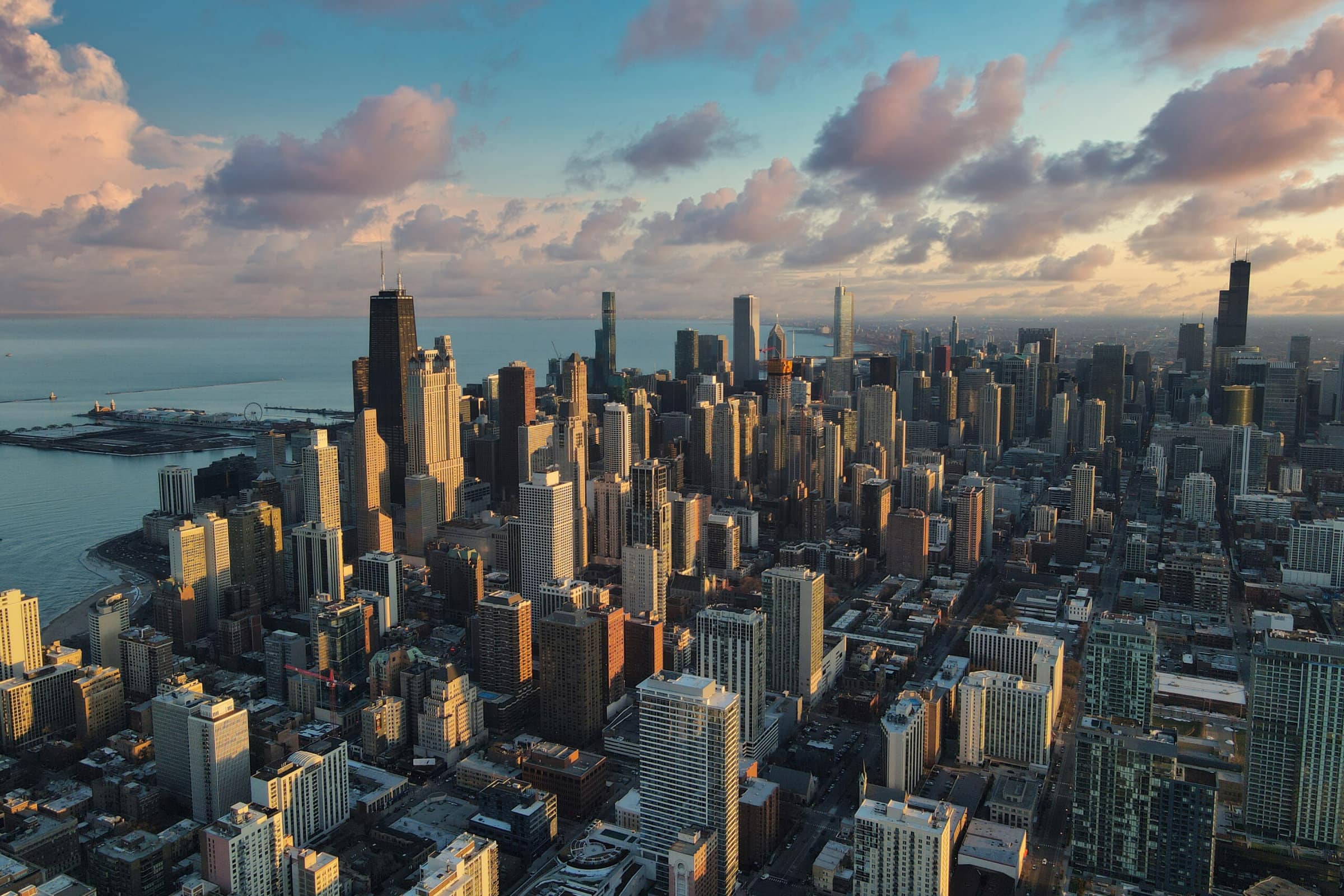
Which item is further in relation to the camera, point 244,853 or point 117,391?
point 117,391

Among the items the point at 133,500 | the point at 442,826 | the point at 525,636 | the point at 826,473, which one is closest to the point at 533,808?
the point at 442,826

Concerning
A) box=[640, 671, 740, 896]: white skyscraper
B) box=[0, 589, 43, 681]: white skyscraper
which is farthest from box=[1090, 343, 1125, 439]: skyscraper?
box=[0, 589, 43, 681]: white skyscraper

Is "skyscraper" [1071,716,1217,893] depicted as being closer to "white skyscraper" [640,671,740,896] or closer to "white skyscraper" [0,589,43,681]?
"white skyscraper" [640,671,740,896]

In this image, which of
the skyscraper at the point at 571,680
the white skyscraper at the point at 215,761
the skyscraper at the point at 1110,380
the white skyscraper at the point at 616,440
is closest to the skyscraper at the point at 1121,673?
the skyscraper at the point at 571,680

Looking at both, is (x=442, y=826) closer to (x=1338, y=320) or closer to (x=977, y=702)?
(x=977, y=702)

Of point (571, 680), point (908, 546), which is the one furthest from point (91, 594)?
point (908, 546)

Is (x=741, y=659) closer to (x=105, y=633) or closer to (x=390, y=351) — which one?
(x=105, y=633)
